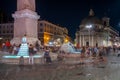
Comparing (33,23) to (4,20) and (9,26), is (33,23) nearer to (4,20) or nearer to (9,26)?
(9,26)

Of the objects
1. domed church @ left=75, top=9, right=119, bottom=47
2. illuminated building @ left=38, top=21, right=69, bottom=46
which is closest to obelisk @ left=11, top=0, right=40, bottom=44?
illuminated building @ left=38, top=21, right=69, bottom=46

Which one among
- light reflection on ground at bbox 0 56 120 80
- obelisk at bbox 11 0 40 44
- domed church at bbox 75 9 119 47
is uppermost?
domed church at bbox 75 9 119 47

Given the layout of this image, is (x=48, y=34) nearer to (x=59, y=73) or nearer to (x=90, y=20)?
(x=90, y=20)

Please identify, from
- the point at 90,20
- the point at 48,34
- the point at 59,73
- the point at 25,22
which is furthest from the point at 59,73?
the point at 90,20

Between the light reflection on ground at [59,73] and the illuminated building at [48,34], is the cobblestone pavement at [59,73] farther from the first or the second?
the illuminated building at [48,34]

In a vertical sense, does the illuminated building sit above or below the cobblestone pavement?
above

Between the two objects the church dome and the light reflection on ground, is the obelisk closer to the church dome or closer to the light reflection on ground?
the light reflection on ground

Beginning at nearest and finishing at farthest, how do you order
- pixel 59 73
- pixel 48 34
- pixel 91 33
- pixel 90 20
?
pixel 59 73
pixel 48 34
pixel 91 33
pixel 90 20

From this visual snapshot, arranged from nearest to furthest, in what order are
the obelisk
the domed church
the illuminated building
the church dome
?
the obelisk → the illuminated building → the domed church → the church dome

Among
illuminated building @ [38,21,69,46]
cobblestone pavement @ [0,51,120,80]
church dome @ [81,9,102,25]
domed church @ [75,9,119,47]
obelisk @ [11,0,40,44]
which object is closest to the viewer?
cobblestone pavement @ [0,51,120,80]

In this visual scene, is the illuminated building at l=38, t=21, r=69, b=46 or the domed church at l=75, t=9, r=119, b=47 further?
the domed church at l=75, t=9, r=119, b=47

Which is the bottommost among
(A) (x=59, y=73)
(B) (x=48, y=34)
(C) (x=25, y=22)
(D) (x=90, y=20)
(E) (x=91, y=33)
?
(A) (x=59, y=73)

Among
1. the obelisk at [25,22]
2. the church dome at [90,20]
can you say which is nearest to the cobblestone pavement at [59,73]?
the obelisk at [25,22]

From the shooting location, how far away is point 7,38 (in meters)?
97.9
